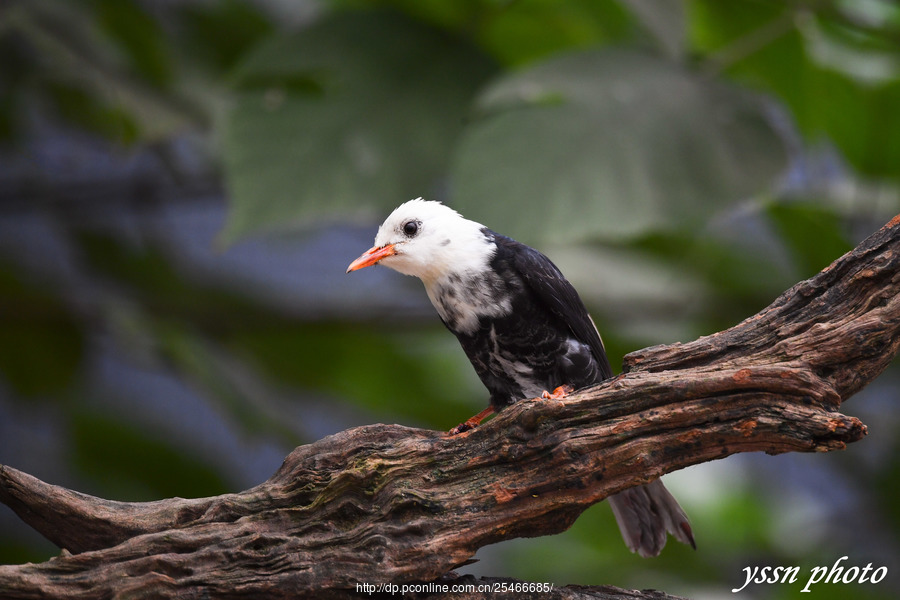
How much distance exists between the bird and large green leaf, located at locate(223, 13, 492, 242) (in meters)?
0.76

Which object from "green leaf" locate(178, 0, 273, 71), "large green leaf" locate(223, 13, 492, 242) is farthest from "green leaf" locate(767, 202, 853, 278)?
"green leaf" locate(178, 0, 273, 71)

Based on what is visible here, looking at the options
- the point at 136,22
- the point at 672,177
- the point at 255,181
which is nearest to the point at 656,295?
the point at 672,177

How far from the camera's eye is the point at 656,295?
5.09m

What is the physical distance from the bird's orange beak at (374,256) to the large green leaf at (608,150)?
2.01 ft

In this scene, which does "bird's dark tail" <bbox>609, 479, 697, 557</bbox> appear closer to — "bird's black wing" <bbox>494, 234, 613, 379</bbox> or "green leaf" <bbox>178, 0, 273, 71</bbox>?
"bird's black wing" <bbox>494, 234, 613, 379</bbox>

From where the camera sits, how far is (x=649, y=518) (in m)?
2.80

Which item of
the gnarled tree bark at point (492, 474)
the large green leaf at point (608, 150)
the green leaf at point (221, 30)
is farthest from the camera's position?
the green leaf at point (221, 30)

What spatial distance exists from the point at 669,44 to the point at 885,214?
2.09m

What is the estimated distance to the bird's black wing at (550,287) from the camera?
109 inches

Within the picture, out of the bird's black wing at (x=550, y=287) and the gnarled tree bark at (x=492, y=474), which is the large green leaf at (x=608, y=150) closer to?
the bird's black wing at (x=550, y=287)

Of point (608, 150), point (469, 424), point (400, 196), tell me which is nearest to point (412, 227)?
point (469, 424)

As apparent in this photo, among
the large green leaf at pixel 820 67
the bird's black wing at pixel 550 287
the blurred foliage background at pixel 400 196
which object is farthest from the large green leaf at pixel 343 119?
the large green leaf at pixel 820 67

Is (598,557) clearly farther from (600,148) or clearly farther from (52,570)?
(52,570)

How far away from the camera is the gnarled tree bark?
205 cm
